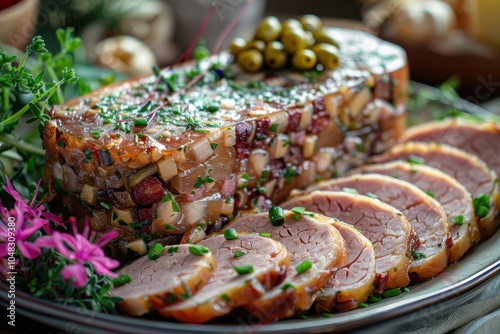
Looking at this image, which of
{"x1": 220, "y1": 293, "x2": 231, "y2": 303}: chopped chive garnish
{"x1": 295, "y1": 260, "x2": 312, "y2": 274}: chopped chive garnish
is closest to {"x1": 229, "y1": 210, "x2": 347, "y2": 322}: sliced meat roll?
{"x1": 295, "y1": 260, "x2": 312, "y2": 274}: chopped chive garnish

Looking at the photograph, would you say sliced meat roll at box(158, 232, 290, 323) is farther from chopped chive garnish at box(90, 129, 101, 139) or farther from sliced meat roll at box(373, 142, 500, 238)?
sliced meat roll at box(373, 142, 500, 238)

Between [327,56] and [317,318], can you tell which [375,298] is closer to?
[317,318]

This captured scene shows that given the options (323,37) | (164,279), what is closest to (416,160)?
(323,37)

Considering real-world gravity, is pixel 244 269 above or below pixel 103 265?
below

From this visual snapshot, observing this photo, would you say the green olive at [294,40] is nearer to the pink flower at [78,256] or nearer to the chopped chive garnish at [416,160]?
the chopped chive garnish at [416,160]

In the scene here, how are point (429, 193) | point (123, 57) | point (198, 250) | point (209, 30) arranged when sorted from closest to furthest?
point (198, 250), point (429, 193), point (123, 57), point (209, 30)

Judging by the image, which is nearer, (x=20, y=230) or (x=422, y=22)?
(x=20, y=230)

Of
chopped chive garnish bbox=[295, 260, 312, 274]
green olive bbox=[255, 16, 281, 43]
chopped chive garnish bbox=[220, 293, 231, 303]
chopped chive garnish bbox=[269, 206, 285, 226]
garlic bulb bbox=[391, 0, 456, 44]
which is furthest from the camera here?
garlic bulb bbox=[391, 0, 456, 44]

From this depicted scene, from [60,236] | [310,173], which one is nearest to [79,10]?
[310,173]
